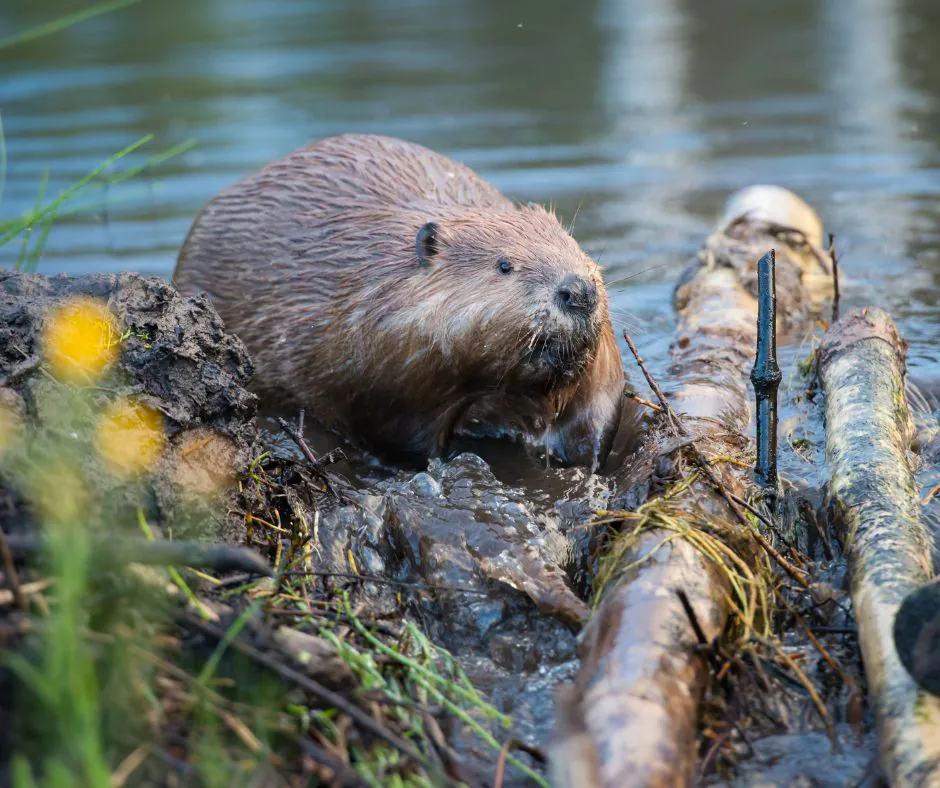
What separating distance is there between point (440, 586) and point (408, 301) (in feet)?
3.64

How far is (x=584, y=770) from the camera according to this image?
5.74 ft

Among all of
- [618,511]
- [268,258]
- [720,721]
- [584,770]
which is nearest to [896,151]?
[268,258]

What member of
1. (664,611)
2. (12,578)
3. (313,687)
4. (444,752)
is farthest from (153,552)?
(664,611)

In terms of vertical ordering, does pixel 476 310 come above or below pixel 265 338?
above

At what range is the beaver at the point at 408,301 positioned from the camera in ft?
11.0

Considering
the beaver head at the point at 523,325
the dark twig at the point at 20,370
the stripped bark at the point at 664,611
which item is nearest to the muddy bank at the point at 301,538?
the dark twig at the point at 20,370

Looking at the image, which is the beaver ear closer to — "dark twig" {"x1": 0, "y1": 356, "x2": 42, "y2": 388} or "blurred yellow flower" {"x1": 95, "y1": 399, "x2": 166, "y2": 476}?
"blurred yellow flower" {"x1": 95, "y1": 399, "x2": 166, "y2": 476}

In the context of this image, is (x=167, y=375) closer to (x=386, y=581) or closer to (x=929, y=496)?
(x=386, y=581)

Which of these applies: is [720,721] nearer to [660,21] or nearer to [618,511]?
[618,511]

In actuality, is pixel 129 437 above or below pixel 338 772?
above

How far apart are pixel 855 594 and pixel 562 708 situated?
2.62ft

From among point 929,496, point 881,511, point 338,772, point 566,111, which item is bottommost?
point 566,111

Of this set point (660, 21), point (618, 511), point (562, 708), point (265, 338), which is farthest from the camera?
point (660, 21)

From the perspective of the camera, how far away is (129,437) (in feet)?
8.15
